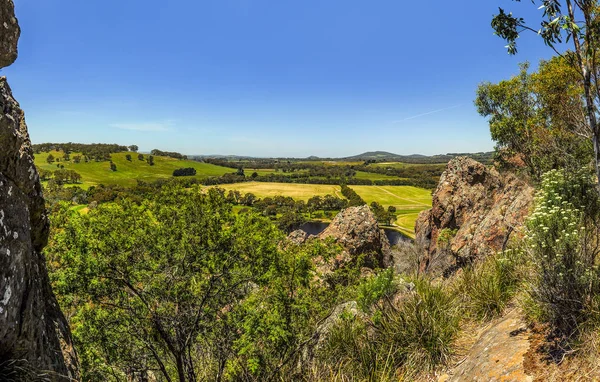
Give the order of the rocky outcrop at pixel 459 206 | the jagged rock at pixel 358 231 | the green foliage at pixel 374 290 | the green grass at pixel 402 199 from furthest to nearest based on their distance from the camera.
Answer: the green grass at pixel 402 199 < the jagged rock at pixel 358 231 < the rocky outcrop at pixel 459 206 < the green foliage at pixel 374 290

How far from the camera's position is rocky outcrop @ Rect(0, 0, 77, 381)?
14.5 feet

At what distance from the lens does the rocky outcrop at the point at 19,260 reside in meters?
4.42

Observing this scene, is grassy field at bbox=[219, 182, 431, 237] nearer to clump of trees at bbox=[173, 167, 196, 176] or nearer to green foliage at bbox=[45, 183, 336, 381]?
clump of trees at bbox=[173, 167, 196, 176]

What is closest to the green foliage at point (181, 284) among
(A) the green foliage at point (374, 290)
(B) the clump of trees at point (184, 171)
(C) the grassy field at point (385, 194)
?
(A) the green foliage at point (374, 290)

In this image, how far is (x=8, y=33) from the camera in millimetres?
4773

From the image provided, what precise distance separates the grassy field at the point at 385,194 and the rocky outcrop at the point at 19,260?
359ft

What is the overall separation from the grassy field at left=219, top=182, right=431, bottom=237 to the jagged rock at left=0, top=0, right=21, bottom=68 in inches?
4345

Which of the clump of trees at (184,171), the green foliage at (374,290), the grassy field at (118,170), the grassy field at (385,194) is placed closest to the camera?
the green foliage at (374,290)

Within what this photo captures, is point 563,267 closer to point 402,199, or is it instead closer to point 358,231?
point 358,231

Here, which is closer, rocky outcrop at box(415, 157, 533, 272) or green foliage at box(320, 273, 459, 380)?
green foliage at box(320, 273, 459, 380)

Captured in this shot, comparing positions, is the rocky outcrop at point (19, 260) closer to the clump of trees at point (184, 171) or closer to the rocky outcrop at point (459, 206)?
the rocky outcrop at point (459, 206)

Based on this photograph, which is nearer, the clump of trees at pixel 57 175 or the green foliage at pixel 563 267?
the green foliage at pixel 563 267

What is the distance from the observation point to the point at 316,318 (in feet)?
27.7

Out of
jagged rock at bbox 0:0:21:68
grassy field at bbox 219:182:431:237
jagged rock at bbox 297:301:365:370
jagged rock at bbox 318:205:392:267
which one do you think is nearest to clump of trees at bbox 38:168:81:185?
jagged rock at bbox 0:0:21:68
